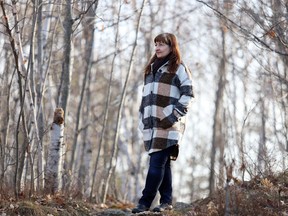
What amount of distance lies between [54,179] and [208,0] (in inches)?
122

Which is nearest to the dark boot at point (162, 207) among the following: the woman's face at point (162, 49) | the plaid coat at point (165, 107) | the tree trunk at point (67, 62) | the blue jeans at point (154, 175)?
the blue jeans at point (154, 175)

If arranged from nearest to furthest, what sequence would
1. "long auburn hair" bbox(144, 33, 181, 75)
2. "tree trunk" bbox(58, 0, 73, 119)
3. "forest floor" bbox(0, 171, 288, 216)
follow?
1. "forest floor" bbox(0, 171, 288, 216)
2. "long auburn hair" bbox(144, 33, 181, 75)
3. "tree trunk" bbox(58, 0, 73, 119)

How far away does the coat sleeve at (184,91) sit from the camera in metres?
6.06

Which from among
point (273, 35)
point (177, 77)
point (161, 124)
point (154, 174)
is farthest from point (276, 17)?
point (154, 174)

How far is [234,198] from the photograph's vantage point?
5.49 m

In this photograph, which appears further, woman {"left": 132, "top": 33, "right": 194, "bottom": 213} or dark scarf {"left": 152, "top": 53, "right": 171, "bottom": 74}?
dark scarf {"left": 152, "top": 53, "right": 171, "bottom": 74}

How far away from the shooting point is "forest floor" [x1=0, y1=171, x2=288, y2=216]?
5.41m

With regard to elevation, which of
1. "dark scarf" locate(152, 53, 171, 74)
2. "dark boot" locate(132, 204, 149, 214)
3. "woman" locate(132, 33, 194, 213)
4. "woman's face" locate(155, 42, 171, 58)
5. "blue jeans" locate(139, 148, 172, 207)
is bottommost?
"dark boot" locate(132, 204, 149, 214)

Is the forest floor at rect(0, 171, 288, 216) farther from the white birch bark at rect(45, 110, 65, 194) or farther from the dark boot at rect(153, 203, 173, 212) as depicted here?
the white birch bark at rect(45, 110, 65, 194)

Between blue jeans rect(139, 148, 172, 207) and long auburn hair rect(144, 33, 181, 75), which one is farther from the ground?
long auburn hair rect(144, 33, 181, 75)

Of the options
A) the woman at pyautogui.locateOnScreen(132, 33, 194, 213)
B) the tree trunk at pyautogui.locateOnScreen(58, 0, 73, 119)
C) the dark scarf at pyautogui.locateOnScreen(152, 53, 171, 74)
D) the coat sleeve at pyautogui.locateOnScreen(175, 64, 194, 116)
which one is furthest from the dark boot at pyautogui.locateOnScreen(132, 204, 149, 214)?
the tree trunk at pyautogui.locateOnScreen(58, 0, 73, 119)

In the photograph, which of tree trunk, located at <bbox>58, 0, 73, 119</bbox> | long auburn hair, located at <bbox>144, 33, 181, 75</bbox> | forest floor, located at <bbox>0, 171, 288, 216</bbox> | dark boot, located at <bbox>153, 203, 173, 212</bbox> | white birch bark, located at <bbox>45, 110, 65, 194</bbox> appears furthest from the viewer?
tree trunk, located at <bbox>58, 0, 73, 119</bbox>

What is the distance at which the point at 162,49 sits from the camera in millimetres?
6289

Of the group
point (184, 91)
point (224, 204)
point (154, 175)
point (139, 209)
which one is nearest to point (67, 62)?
point (184, 91)
